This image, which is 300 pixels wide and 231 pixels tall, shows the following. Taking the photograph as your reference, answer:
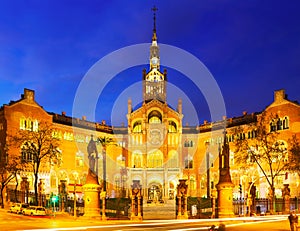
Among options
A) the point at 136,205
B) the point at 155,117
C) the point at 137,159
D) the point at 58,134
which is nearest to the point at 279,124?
the point at 155,117

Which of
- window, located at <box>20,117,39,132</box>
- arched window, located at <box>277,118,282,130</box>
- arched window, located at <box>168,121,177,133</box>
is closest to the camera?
arched window, located at <box>277,118,282,130</box>

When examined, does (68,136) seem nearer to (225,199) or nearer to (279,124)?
(279,124)

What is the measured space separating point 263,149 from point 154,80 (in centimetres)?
5401

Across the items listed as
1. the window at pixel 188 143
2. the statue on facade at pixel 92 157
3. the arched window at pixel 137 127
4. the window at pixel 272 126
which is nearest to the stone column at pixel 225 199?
the statue on facade at pixel 92 157

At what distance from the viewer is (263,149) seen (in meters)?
67.7

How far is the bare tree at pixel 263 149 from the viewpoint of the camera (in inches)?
2428

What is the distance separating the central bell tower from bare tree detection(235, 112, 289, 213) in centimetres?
2953

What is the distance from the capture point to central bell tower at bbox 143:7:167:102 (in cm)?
11356

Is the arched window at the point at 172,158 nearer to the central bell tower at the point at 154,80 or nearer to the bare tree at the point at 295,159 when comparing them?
the central bell tower at the point at 154,80

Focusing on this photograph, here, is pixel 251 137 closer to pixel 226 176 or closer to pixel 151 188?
pixel 151 188

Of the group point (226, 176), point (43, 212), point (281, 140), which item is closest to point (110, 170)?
point (281, 140)

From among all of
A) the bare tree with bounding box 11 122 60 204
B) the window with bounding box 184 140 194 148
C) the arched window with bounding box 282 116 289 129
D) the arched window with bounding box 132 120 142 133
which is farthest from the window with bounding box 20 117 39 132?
the arched window with bounding box 282 116 289 129

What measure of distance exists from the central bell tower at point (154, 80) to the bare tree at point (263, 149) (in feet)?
96.9

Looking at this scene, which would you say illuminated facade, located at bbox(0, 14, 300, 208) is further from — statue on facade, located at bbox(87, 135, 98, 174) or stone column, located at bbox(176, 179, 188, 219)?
statue on facade, located at bbox(87, 135, 98, 174)
